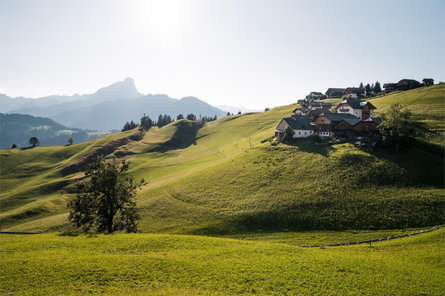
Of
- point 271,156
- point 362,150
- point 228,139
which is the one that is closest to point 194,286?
point 271,156

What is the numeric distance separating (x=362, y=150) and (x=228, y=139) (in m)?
85.7

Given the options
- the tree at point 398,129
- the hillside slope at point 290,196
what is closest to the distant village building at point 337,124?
the tree at point 398,129

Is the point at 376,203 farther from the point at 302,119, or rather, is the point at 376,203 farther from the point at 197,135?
the point at 197,135

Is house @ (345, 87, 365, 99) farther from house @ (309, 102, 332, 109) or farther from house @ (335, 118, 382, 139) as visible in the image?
house @ (335, 118, 382, 139)

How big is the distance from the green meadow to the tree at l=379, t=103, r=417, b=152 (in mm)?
3653

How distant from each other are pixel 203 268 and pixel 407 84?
18826 cm

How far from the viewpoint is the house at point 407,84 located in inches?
5679

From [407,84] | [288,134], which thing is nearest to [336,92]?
[407,84]

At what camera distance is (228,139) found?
466 feet

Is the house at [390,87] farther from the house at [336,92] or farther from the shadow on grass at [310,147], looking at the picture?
the shadow on grass at [310,147]

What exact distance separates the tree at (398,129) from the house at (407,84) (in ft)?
368

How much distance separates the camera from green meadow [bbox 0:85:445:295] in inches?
867

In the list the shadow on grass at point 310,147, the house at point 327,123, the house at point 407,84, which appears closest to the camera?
the shadow on grass at point 310,147

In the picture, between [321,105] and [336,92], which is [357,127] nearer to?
[321,105]
